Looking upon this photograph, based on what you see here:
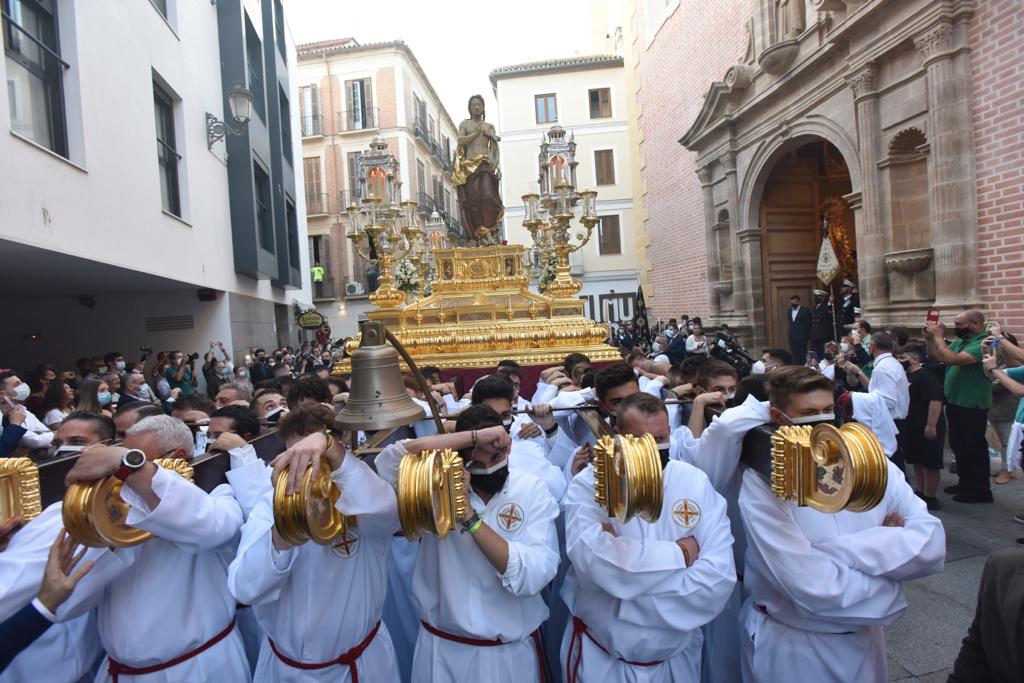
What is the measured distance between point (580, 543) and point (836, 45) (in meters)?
10.2

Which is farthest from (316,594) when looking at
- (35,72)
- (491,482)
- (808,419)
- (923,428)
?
(35,72)

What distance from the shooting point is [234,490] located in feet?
8.98

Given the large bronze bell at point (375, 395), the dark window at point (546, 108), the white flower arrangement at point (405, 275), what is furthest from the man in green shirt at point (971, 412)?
the dark window at point (546, 108)

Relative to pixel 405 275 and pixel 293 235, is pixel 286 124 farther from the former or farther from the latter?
pixel 405 275

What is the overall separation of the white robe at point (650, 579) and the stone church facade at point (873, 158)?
271 inches

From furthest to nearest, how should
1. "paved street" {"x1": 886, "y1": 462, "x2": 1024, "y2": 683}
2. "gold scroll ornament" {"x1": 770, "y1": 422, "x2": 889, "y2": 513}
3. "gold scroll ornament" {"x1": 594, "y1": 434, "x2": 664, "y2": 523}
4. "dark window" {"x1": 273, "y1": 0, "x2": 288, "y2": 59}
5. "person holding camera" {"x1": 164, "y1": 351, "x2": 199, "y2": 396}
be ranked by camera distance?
"dark window" {"x1": 273, "y1": 0, "x2": 288, "y2": 59}
"person holding camera" {"x1": 164, "y1": 351, "x2": 199, "y2": 396}
"paved street" {"x1": 886, "y1": 462, "x2": 1024, "y2": 683}
"gold scroll ornament" {"x1": 594, "y1": 434, "x2": 664, "y2": 523}
"gold scroll ornament" {"x1": 770, "y1": 422, "x2": 889, "y2": 513}

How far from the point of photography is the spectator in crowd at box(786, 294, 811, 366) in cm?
1198

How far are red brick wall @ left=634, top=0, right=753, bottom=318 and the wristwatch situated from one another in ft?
46.9

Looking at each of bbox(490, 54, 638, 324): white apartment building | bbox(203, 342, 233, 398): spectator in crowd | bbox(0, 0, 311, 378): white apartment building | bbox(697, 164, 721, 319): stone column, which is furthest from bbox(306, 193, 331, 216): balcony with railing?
bbox(697, 164, 721, 319): stone column

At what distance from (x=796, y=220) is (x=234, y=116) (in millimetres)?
11369

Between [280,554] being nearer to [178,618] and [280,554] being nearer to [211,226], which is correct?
[178,618]

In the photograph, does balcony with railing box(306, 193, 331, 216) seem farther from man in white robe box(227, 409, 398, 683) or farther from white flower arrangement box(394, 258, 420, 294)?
man in white robe box(227, 409, 398, 683)

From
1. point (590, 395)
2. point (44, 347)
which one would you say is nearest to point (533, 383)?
point (590, 395)

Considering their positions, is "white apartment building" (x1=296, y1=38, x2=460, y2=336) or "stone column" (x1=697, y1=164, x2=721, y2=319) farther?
"white apartment building" (x1=296, y1=38, x2=460, y2=336)
